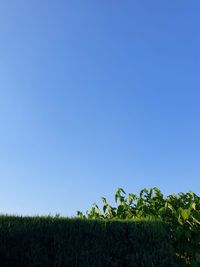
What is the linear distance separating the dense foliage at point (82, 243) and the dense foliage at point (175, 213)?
16.5 inches

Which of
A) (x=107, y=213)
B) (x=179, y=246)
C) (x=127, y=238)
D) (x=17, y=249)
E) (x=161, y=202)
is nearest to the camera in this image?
(x=17, y=249)

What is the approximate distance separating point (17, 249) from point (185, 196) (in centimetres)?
390

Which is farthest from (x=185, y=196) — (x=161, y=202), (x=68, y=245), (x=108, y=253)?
(x=68, y=245)

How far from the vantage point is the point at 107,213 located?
27.3 ft

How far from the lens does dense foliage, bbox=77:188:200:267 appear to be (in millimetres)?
6625

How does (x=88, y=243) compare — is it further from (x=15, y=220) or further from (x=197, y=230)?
(x=197, y=230)

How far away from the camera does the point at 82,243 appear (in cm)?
604

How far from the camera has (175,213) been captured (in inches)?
274

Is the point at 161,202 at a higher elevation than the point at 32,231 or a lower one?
higher

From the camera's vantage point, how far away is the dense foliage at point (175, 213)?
261 inches

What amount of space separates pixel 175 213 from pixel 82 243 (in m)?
2.02

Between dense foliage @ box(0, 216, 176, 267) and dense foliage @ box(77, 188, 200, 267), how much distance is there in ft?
1.37

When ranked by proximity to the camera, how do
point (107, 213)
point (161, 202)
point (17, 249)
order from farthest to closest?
point (107, 213) → point (161, 202) → point (17, 249)

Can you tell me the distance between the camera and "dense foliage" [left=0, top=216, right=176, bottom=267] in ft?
19.0
